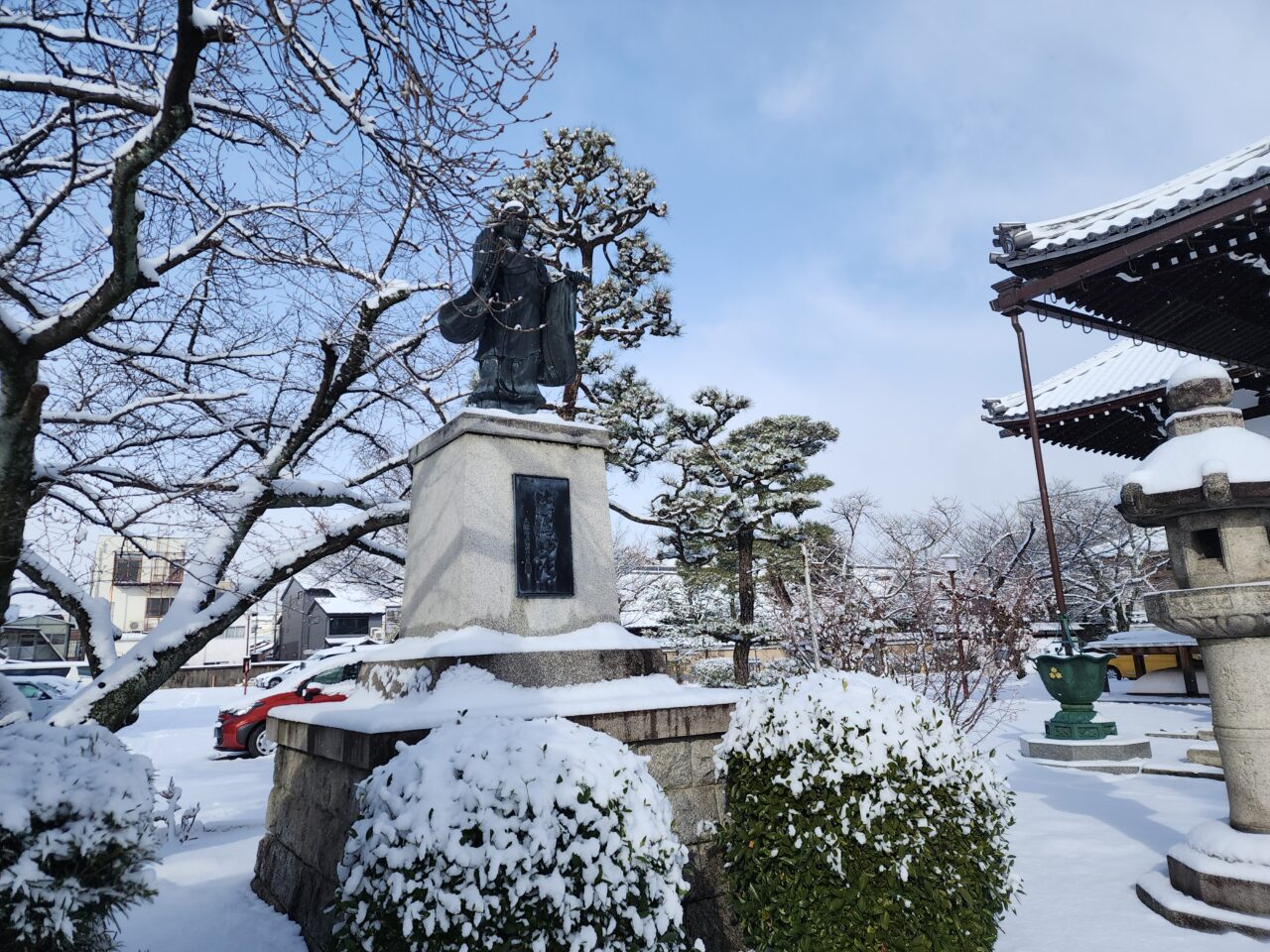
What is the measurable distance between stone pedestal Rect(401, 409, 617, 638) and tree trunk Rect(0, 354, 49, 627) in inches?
94.8

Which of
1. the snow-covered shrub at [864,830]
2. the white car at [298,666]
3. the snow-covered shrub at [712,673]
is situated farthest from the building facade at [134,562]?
the snow-covered shrub at [712,673]

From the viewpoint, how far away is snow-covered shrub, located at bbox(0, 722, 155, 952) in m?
2.52

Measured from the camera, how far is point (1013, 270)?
8828 mm

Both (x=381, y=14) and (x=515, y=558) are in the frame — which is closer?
(x=381, y=14)

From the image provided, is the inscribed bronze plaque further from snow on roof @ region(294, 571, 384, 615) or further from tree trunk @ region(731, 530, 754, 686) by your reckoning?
snow on roof @ region(294, 571, 384, 615)

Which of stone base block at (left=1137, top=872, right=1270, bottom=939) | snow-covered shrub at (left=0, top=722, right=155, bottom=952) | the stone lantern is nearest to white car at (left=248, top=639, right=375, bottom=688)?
snow-covered shrub at (left=0, top=722, right=155, bottom=952)

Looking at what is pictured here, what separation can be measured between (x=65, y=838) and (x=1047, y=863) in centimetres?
636

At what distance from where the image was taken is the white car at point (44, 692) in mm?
12364

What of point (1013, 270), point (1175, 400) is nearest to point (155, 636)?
point (1175, 400)

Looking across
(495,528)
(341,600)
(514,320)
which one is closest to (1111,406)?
(514,320)

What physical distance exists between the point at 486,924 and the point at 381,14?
391 centimetres

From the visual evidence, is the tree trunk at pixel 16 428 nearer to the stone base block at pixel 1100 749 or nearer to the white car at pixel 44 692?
the white car at pixel 44 692

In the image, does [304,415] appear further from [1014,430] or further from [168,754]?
[1014,430]

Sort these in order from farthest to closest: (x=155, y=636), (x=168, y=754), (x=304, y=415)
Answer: (x=168, y=754), (x=304, y=415), (x=155, y=636)
